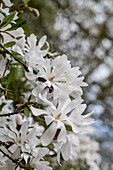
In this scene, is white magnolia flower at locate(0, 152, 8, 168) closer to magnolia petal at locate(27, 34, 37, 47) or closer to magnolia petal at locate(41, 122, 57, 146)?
magnolia petal at locate(41, 122, 57, 146)

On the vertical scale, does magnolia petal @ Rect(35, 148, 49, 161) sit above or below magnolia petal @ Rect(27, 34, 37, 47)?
below

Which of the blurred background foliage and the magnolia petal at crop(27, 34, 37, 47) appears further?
the blurred background foliage

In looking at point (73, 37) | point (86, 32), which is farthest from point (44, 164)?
point (86, 32)

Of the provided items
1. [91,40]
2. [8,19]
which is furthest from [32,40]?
[91,40]

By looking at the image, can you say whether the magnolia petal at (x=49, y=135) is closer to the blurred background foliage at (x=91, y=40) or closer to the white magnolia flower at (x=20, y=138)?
the white magnolia flower at (x=20, y=138)

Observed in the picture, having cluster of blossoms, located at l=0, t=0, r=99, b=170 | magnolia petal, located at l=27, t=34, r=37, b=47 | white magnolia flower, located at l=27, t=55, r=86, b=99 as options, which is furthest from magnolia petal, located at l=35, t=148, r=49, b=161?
magnolia petal, located at l=27, t=34, r=37, b=47

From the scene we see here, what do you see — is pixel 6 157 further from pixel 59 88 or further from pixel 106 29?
pixel 106 29

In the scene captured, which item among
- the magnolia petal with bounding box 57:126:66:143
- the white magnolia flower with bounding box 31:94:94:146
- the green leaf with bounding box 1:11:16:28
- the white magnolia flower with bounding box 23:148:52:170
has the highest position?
the green leaf with bounding box 1:11:16:28

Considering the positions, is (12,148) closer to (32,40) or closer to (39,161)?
(39,161)
